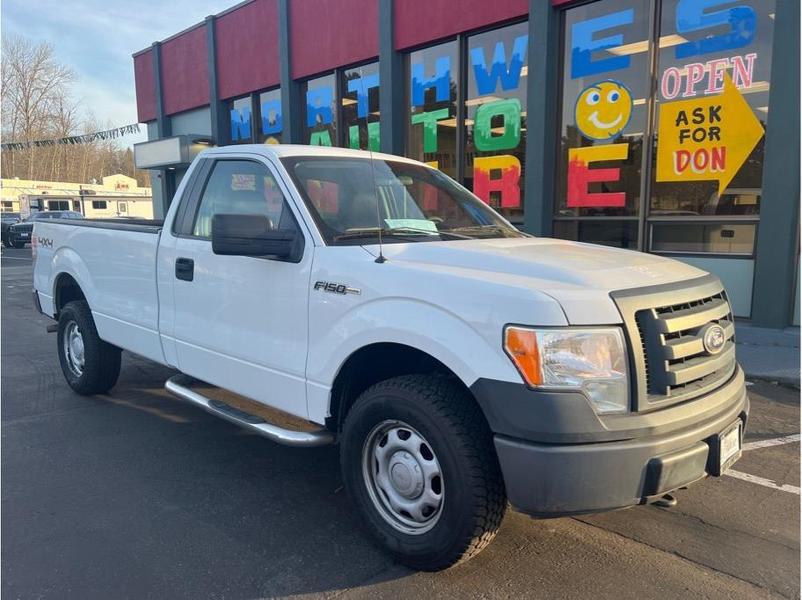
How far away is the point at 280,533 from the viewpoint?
3.23 m

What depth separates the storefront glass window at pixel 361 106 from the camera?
12594 mm

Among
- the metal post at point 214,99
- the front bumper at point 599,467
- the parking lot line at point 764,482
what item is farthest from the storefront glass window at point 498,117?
the metal post at point 214,99

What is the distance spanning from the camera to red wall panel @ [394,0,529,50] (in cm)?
990

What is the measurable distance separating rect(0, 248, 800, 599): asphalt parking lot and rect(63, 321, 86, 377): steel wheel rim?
996mm

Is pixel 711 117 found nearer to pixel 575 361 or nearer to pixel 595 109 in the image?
pixel 595 109

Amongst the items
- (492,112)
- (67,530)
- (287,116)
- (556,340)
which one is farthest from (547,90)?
(67,530)

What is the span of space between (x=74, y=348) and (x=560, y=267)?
480cm

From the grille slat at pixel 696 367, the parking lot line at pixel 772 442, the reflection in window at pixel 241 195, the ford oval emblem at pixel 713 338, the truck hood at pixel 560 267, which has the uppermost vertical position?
the reflection in window at pixel 241 195

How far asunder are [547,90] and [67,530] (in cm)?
866

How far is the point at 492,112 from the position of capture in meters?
10.6

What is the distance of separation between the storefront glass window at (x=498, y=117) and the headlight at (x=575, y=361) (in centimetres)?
822

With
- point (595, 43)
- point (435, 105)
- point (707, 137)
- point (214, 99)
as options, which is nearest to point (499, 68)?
point (435, 105)

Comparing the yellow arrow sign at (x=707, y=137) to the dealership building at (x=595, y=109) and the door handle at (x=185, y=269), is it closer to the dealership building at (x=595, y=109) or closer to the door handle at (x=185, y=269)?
the dealership building at (x=595, y=109)

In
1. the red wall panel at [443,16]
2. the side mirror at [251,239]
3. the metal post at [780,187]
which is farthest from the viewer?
the red wall panel at [443,16]
